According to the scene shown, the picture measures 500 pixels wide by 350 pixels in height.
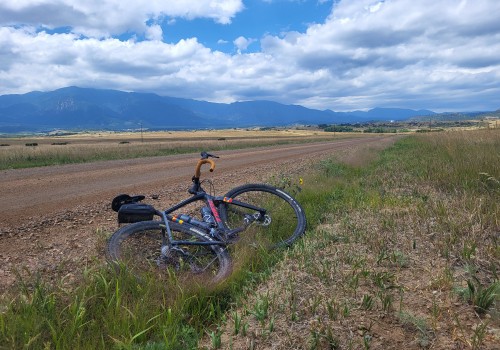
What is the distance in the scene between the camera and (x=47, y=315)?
9.93ft

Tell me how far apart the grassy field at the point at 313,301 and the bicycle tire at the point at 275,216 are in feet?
1.48

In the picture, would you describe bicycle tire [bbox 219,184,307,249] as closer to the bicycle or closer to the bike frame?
the bicycle

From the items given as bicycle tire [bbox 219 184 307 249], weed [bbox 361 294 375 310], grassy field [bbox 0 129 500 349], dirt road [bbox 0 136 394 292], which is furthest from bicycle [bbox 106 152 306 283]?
weed [bbox 361 294 375 310]

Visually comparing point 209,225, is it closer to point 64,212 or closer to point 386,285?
point 386,285

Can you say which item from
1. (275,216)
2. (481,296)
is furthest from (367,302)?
(275,216)

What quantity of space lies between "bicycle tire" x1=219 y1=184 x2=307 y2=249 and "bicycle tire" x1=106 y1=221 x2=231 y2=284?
2.88ft

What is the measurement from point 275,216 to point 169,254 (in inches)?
94.5

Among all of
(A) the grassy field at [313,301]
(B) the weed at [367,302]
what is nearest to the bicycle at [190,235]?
(A) the grassy field at [313,301]

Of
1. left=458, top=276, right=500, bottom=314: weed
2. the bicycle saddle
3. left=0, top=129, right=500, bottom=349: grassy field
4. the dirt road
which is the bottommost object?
the dirt road

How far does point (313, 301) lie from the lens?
11.1 ft

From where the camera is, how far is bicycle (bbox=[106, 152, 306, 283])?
13.4 ft

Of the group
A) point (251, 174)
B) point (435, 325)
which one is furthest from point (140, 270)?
point (251, 174)

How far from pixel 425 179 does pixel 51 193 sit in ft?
30.5

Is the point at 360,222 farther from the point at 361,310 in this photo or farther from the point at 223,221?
the point at 361,310
